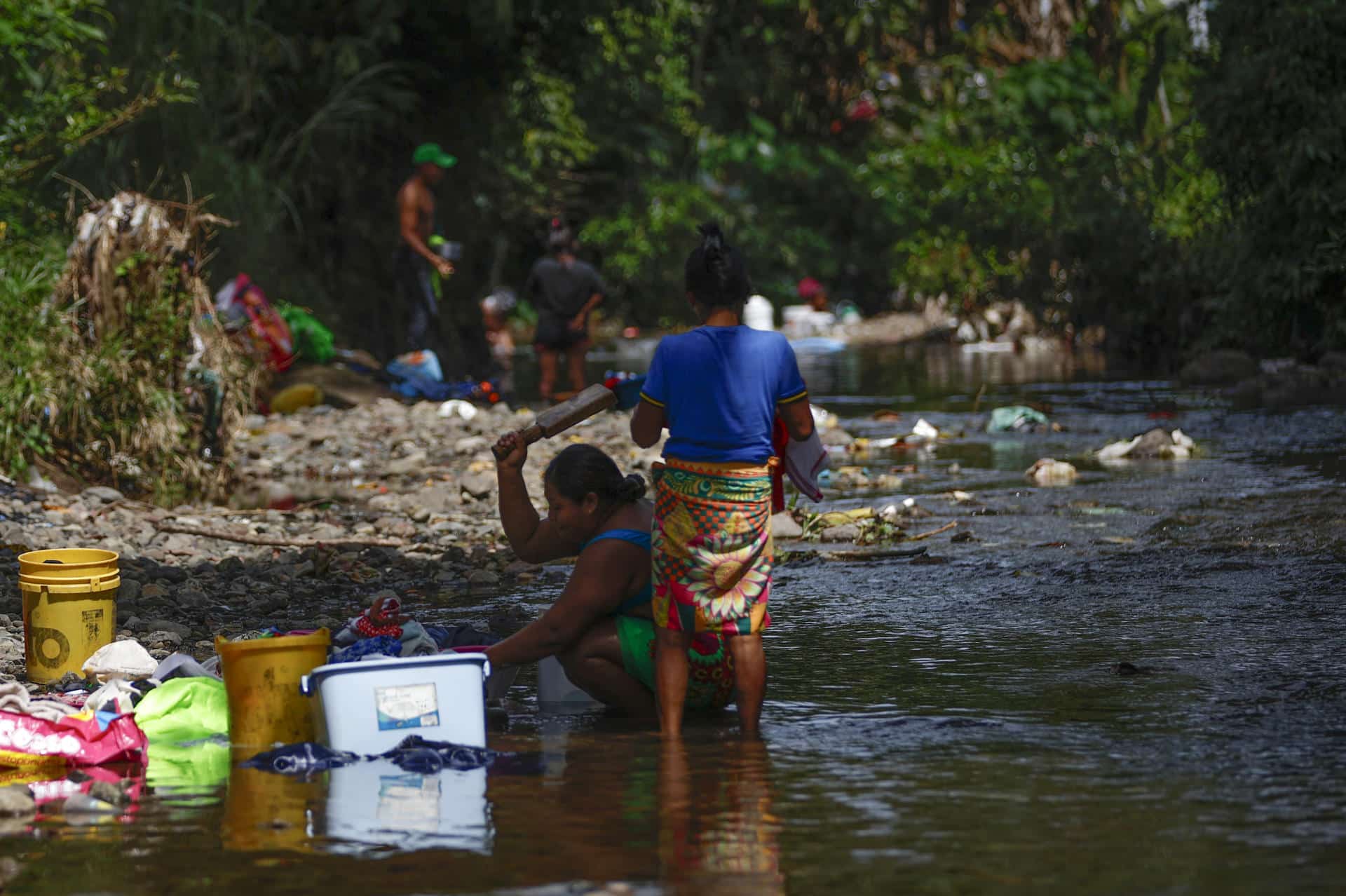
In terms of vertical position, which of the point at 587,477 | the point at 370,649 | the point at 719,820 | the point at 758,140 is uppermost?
the point at 758,140

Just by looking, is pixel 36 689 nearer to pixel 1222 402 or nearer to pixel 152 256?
pixel 152 256

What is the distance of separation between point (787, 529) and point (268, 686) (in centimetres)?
460

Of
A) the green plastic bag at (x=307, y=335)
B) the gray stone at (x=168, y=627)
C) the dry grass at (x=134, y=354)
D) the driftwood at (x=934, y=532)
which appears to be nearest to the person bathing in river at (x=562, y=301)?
the green plastic bag at (x=307, y=335)

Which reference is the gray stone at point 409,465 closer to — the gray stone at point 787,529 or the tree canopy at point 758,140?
the tree canopy at point 758,140

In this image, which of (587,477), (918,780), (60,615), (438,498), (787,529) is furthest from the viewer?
(438,498)

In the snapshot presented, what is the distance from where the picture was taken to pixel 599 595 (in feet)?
18.2

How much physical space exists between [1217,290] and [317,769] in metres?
16.6

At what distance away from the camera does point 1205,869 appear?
391 centimetres

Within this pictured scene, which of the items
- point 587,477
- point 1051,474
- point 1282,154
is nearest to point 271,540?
point 587,477

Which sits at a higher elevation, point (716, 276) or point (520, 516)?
point (716, 276)

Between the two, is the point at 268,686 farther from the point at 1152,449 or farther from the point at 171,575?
the point at 1152,449

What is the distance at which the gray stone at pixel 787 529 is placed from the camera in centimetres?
942

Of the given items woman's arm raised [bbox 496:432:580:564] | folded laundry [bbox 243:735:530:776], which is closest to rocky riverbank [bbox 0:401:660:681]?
woman's arm raised [bbox 496:432:580:564]

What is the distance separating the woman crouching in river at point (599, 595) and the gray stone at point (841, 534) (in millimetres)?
3600
